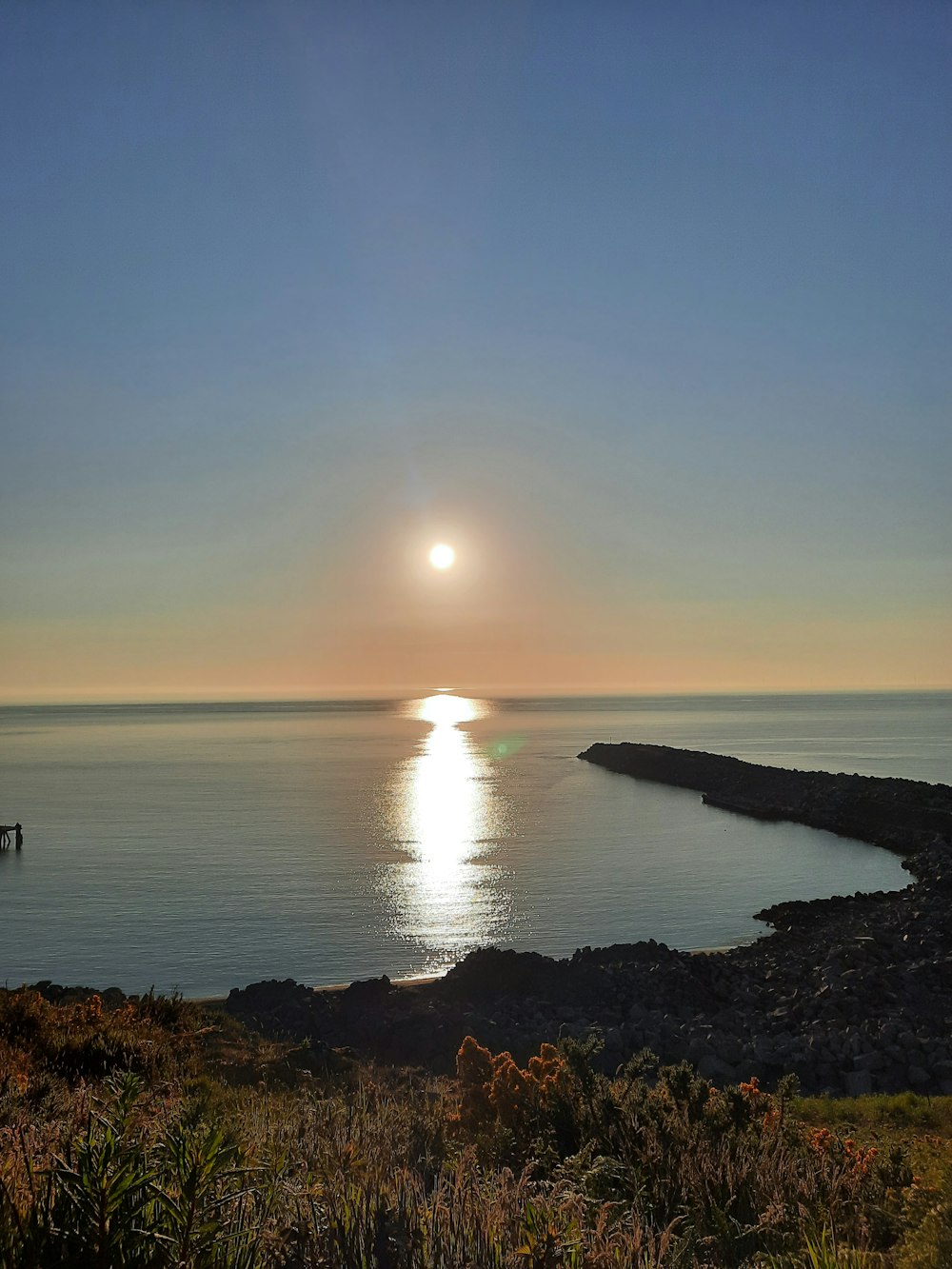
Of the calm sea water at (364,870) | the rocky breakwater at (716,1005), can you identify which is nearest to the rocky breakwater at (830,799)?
the calm sea water at (364,870)

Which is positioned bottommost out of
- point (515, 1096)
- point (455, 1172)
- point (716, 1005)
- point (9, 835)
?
point (9, 835)

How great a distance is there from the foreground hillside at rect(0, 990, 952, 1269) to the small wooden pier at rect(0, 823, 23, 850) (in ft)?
125

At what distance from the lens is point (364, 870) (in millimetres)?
35719

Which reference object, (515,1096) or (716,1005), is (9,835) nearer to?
(716,1005)

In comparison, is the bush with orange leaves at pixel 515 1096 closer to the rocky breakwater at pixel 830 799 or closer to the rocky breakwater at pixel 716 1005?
the rocky breakwater at pixel 716 1005

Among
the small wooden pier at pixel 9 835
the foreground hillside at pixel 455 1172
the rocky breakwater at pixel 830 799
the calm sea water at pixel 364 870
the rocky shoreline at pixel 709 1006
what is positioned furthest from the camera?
the rocky breakwater at pixel 830 799

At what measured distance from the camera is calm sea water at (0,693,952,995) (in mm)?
24922

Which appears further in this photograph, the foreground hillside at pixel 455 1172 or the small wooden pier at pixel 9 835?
the small wooden pier at pixel 9 835

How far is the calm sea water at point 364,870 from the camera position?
2492 cm

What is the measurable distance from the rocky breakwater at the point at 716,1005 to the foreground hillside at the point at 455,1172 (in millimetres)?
3641

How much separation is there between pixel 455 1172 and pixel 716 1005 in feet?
49.2

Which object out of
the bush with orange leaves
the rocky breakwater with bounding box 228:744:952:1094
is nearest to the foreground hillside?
the bush with orange leaves

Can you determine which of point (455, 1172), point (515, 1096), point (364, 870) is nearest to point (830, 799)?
point (364, 870)

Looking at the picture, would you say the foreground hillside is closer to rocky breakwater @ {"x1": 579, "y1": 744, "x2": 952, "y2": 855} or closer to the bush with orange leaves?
the bush with orange leaves
